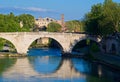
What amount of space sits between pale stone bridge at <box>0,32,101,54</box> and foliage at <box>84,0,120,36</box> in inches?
49.4

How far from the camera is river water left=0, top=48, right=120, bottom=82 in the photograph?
30670 millimetres

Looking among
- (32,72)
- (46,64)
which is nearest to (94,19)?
(46,64)

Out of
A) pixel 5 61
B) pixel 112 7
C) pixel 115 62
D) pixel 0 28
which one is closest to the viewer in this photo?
pixel 115 62

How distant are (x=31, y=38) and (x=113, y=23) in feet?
28.5

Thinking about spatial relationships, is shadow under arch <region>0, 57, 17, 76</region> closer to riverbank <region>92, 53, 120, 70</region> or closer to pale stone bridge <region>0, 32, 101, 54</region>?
pale stone bridge <region>0, 32, 101, 54</region>

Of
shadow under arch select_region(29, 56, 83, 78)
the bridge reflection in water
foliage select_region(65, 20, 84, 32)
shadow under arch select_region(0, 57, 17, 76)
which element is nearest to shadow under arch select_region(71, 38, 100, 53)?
shadow under arch select_region(29, 56, 83, 78)

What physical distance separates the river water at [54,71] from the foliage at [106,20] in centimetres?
335

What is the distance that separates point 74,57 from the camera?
150 ft

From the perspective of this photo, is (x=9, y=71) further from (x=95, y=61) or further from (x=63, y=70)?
(x=95, y=61)

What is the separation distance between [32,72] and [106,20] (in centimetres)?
1071

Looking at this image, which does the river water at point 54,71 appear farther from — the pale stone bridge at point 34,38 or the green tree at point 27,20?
the green tree at point 27,20

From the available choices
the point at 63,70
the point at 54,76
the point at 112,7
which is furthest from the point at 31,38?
the point at 54,76

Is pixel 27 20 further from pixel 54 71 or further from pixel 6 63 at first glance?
pixel 54 71

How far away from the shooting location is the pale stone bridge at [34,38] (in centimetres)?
4612
